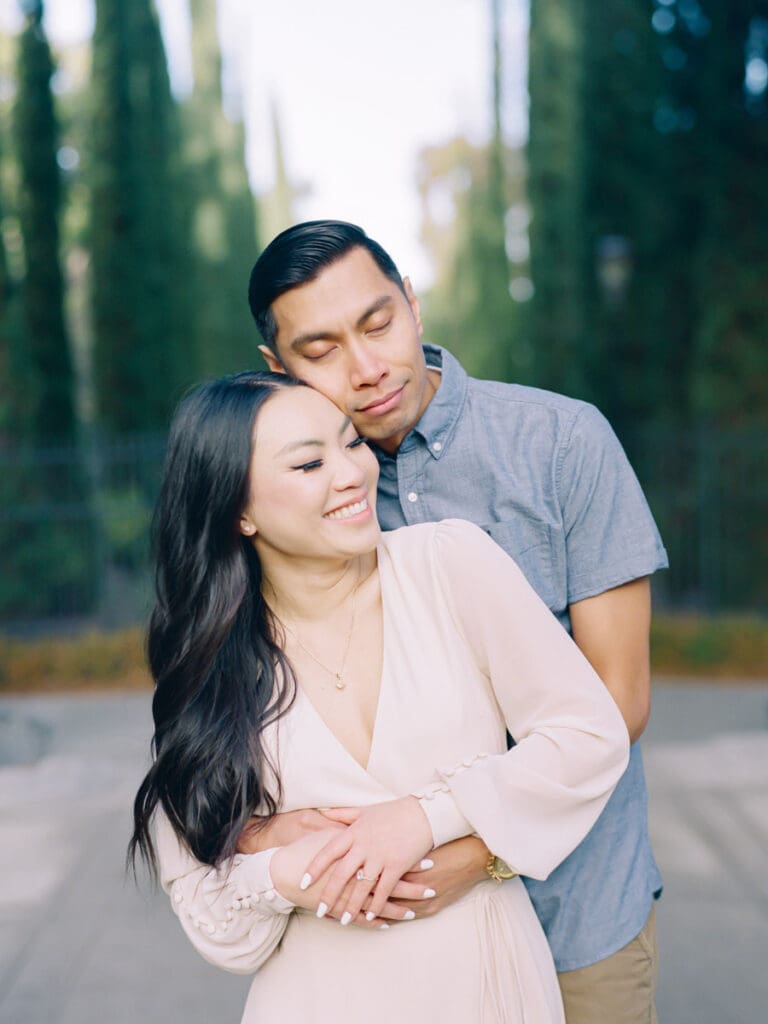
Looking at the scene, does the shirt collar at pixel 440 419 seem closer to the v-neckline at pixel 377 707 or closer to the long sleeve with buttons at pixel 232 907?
the v-neckline at pixel 377 707

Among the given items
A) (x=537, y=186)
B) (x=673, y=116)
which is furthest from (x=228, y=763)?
(x=537, y=186)

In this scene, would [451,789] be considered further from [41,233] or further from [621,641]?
[41,233]

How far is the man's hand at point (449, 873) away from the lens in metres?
1.59

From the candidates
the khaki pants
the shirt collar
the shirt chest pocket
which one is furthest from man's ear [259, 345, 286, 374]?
the khaki pants

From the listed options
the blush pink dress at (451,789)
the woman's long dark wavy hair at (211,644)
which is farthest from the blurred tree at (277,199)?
the blush pink dress at (451,789)

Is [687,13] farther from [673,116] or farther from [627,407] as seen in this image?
[627,407]

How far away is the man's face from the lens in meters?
1.91

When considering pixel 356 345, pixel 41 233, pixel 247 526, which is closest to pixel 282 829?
pixel 247 526

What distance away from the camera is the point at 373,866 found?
155 cm

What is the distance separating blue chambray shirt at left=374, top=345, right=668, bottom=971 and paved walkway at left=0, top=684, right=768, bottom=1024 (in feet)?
5.47

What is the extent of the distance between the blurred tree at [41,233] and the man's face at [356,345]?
985 cm

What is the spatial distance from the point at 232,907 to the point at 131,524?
9.65 m

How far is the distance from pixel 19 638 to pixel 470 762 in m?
9.62

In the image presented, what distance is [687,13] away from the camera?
988 centimetres
